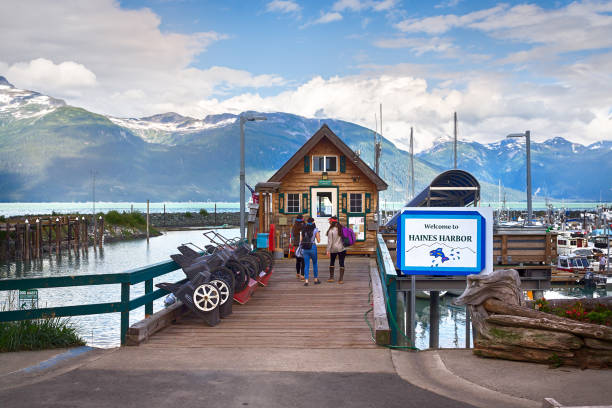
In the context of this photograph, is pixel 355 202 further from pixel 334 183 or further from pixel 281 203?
pixel 281 203

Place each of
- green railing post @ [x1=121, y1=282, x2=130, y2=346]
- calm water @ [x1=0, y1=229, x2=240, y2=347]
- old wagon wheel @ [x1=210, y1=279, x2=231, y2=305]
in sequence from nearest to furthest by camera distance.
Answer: green railing post @ [x1=121, y1=282, x2=130, y2=346] → old wagon wheel @ [x1=210, y1=279, x2=231, y2=305] → calm water @ [x1=0, y1=229, x2=240, y2=347]

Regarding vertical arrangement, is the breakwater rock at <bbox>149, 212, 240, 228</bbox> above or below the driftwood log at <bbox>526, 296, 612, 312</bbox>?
above

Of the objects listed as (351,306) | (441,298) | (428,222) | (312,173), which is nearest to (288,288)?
(351,306)

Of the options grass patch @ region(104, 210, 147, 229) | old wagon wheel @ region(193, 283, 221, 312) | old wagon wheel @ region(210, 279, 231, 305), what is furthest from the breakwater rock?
old wagon wheel @ region(193, 283, 221, 312)

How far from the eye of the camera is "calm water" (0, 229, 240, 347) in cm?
2414

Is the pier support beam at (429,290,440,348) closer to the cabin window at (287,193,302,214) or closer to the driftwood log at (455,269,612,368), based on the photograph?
the cabin window at (287,193,302,214)

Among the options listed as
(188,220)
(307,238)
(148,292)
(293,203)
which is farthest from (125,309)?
(188,220)

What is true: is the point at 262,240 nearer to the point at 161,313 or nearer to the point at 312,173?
the point at 312,173

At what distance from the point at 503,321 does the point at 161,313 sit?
609cm

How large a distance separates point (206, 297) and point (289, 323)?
1699 mm

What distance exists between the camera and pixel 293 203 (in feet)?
81.7

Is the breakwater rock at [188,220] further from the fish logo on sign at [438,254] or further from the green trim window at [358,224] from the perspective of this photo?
the fish logo on sign at [438,254]

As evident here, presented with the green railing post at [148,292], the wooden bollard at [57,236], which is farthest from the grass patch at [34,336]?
the wooden bollard at [57,236]

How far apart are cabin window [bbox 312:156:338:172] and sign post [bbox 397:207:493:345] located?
10.6 m
